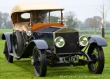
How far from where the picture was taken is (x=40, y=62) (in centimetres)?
872

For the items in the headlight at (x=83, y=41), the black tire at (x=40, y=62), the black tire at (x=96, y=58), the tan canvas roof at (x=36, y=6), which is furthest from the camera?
the tan canvas roof at (x=36, y=6)

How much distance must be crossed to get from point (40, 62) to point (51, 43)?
96 cm

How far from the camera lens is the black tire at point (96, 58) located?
30.1ft

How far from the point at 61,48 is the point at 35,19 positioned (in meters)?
1.95

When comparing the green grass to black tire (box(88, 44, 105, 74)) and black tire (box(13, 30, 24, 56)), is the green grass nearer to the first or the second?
black tire (box(88, 44, 105, 74))

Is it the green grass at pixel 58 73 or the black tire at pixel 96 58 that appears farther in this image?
the black tire at pixel 96 58

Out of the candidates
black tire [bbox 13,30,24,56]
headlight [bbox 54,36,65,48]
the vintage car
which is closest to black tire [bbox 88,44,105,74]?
the vintage car

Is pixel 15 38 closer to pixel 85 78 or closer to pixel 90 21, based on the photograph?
pixel 85 78

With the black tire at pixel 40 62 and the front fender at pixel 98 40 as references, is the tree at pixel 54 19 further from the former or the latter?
the black tire at pixel 40 62

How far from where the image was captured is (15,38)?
11992mm

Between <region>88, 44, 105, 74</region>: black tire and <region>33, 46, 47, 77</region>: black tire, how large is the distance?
1.51 metres

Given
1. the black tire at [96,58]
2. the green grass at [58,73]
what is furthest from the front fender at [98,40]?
the green grass at [58,73]

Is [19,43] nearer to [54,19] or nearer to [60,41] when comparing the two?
[54,19]

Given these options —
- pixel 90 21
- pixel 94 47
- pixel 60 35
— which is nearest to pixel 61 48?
pixel 60 35
